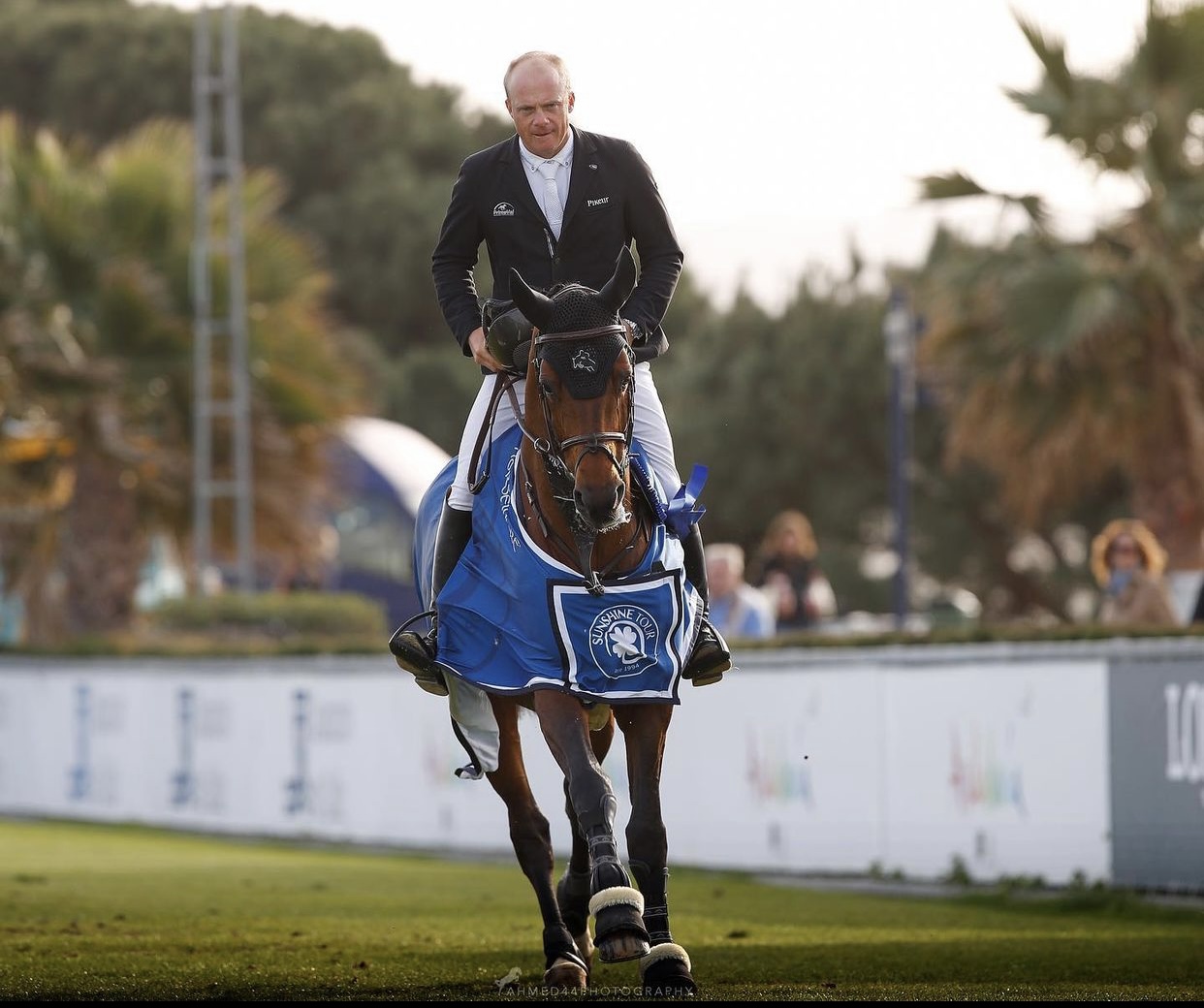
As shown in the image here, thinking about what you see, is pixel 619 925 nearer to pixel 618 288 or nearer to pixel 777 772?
pixel 618 288

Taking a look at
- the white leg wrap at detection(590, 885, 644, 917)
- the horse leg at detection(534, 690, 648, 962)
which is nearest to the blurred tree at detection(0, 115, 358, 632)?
the horse leg at detection(534, 690, 648, 962)

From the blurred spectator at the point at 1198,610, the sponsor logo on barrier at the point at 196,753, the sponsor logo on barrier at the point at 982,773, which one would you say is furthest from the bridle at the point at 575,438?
the sponsor logo on barrier at the point at 196,753

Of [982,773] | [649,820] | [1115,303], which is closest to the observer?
[649,820]

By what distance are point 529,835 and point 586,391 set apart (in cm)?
207

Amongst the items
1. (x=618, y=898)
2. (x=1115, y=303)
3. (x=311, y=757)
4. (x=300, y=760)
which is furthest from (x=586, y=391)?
(x=1115, y=303)

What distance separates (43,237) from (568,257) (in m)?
17.6

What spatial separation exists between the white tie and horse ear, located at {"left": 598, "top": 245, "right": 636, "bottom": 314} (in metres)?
0.68

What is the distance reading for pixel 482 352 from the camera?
27.1ft

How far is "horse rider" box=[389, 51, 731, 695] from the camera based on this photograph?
27.2ft

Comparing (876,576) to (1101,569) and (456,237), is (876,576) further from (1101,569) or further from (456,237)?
(456,237)

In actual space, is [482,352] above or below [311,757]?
above

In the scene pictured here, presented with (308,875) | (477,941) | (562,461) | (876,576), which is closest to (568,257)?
(562,461)

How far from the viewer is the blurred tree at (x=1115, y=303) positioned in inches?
901

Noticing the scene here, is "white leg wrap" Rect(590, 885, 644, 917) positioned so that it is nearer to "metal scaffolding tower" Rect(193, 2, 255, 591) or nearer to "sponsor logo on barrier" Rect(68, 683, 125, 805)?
"sponsor logo on barrier" Rect(68, 683, 125, 805)
